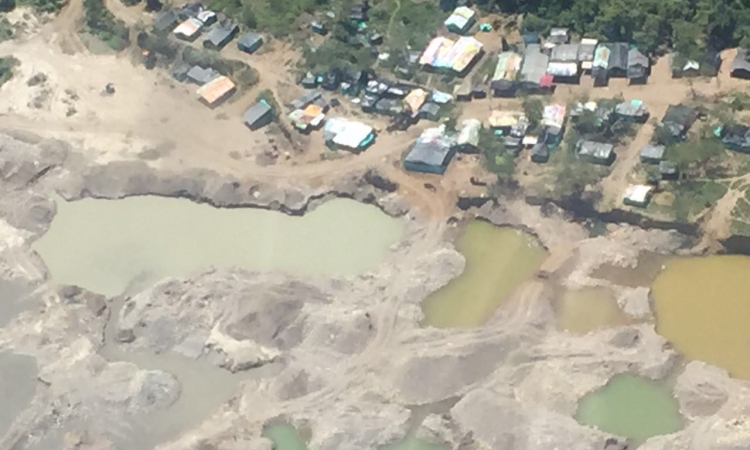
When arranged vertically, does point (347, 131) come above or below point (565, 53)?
below

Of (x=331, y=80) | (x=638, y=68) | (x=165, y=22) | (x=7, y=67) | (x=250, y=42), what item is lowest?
(x=7, y=67)

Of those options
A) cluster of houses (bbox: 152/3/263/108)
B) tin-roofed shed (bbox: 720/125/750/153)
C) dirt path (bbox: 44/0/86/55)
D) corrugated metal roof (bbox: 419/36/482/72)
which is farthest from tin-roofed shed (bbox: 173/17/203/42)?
tin-roofed shed (bbox: 720/125/750/153)

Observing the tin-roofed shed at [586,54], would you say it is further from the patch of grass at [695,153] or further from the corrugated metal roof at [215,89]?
the corrugated metal roof at [215,89]

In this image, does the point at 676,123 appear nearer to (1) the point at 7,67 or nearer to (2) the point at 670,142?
(2) the point at 670,142

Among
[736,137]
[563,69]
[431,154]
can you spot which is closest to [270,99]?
[431,154]

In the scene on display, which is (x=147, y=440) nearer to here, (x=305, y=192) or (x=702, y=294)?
(x=305, y=192)

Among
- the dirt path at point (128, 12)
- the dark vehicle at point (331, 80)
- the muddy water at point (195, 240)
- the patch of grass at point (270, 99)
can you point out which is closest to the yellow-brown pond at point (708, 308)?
the muddy water at point (195, 240)

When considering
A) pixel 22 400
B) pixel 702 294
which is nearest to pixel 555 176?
pixel 702 294
